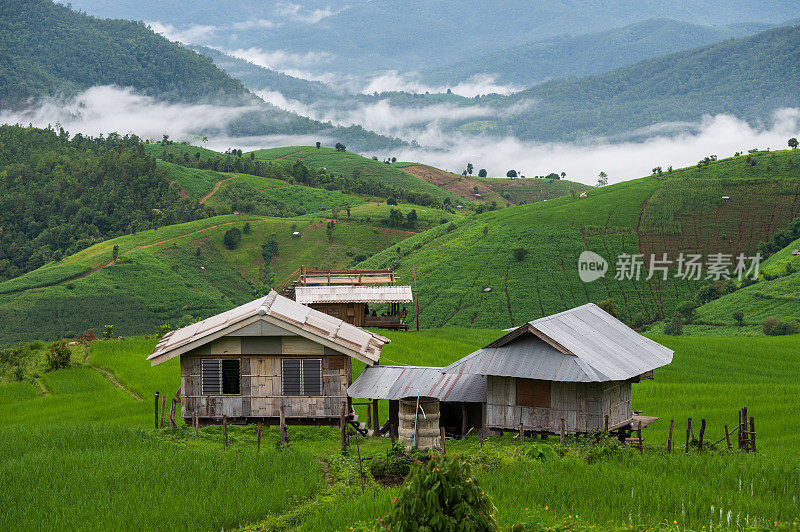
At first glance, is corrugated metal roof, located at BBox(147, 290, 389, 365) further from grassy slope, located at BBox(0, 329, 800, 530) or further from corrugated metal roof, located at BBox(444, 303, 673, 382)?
corrugated metal roof, located at BBox(444, 303, 673, 382)

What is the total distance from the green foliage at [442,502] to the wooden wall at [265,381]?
1556cm

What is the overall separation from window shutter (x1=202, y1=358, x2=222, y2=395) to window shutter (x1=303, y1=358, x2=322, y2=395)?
266 centimetres

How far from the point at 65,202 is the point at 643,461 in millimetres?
134773

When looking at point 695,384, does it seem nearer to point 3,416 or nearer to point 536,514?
point 536,514

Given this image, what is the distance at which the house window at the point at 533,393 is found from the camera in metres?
25.1

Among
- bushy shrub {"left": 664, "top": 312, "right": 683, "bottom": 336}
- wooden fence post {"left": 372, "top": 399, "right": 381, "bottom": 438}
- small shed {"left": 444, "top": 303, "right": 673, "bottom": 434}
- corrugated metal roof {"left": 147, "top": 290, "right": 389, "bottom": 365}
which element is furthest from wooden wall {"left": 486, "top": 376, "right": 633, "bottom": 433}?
bushy shrub {"left": 664, "top": 312, "right": 683, "bottom": 336}

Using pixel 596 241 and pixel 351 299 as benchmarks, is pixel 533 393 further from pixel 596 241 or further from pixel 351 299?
pixel 596 241

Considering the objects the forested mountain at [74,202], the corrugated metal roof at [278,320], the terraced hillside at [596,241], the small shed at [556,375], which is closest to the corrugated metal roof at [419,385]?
the small shed at [556,375]

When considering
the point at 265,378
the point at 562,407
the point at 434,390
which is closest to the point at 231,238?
the point at 265,378

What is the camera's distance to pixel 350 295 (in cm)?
5266

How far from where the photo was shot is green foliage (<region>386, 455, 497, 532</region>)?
11.3m

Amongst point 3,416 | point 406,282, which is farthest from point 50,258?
point 3,416

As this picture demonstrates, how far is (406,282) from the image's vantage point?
9712cm

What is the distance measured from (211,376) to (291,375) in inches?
99.1
